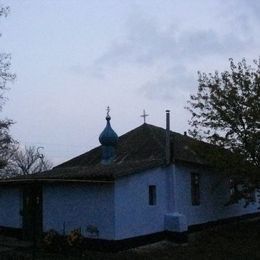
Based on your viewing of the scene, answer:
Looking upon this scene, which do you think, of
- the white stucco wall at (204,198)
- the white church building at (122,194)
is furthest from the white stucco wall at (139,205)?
the white stucco wall at (204,198)

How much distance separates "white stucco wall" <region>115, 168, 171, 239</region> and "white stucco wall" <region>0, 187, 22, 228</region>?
596 cm

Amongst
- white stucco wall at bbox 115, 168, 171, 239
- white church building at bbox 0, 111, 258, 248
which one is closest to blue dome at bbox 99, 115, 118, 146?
white church building at bbox 0, 111, 258, 248

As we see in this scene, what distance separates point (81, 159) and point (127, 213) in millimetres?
5789

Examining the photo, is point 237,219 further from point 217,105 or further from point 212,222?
point 217,105

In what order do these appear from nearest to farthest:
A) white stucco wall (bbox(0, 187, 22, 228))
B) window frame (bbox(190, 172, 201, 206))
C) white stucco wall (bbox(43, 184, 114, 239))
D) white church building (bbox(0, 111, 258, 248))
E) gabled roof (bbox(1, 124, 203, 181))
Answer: white stucco wall (bbox(43, 184, 114, 239)) < white church building (bbox(0, 111, 258, 248)) < gabled roof (bbox(1, 124, 203, 181)) < white stucco wall (bbox(0, 187, 22, 228)) < window frame (bbox(190, 172, 201, 206))

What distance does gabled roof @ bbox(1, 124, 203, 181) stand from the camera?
19.5 meters

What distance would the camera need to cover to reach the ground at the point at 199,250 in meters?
17.6

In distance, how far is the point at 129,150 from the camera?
76.2 ft

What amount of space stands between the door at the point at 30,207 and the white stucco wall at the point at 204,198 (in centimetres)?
564

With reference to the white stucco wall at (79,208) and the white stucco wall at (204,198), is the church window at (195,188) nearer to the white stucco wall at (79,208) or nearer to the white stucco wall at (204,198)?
the white stucco wall at (204,198)

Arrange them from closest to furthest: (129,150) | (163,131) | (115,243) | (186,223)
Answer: (115,243), (186,223), (129,150), (163,131)

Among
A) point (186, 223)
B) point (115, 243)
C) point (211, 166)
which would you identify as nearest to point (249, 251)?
point (186, 223)

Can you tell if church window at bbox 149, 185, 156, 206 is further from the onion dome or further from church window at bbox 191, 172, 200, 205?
church window at bbox 191, 172, 200, 205

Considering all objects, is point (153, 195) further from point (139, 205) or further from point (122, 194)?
point (122, 194)
